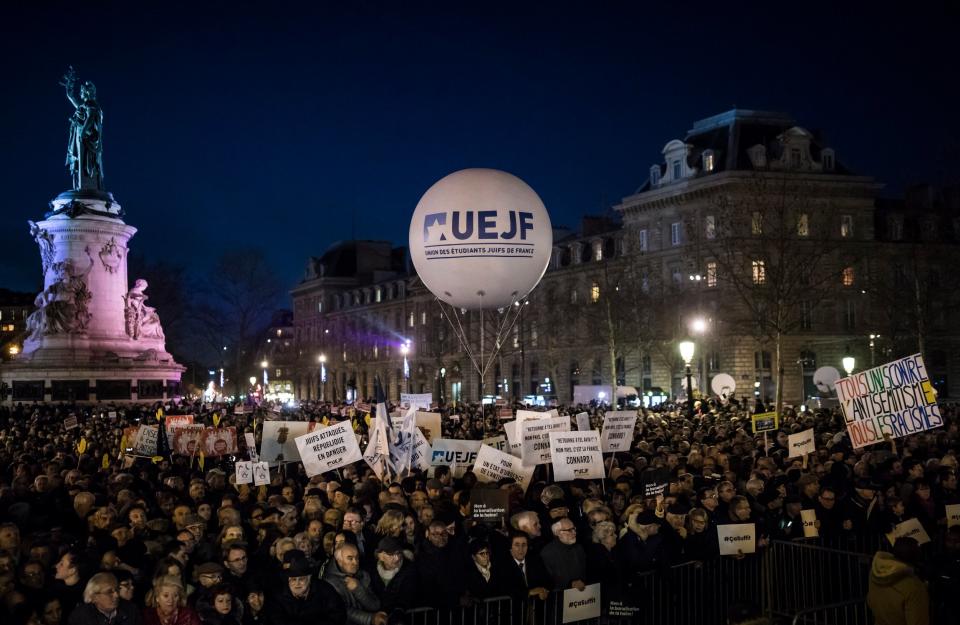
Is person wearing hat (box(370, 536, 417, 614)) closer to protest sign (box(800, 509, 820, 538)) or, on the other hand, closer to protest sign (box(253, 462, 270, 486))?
protest sign (box(800, 509, 820, 538))

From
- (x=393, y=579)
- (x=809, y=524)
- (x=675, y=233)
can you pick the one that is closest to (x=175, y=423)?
(x=393, y=579)

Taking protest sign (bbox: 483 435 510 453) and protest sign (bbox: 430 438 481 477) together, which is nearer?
protest sign (bbox: 430 438 481 477)

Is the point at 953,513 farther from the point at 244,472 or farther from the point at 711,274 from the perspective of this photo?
the point at 711,274

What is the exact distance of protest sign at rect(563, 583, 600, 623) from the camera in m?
8.66

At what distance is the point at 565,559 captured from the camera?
8.73 metres

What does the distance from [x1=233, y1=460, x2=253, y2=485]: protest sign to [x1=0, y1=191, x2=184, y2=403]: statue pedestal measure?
3363 centimetres

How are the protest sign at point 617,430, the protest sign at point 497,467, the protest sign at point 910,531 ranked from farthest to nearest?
the protest sign at point 617,430
the protest sign at point 497,467
the protest sign at point 910,531

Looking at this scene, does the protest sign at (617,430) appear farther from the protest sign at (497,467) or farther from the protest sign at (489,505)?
the protest sign at (489,505)

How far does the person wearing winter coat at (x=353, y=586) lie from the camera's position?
26.1 feet

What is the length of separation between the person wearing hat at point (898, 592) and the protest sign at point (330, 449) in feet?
24.3

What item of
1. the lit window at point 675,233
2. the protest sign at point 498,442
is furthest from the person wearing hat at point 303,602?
the lit window at point 675,233

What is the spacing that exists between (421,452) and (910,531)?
699 centimetres

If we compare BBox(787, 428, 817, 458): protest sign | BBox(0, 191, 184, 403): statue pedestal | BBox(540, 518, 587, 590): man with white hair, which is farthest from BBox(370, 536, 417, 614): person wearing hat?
BBox(0, 191, 184, 403): statue pedestal

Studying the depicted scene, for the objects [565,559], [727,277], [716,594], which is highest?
[727,277]
